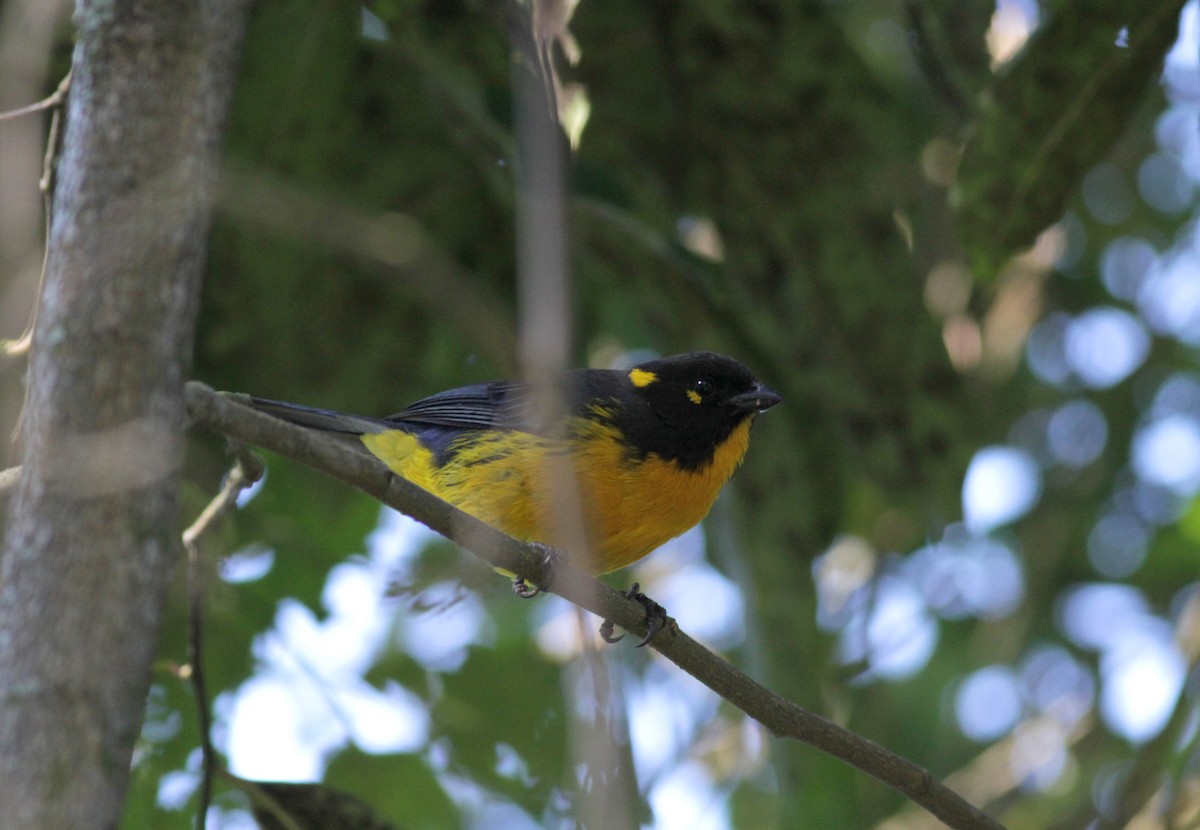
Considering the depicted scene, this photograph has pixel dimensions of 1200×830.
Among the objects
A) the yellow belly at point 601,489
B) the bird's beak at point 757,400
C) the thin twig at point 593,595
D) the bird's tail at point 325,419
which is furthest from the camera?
the bird's beak at point 757,400

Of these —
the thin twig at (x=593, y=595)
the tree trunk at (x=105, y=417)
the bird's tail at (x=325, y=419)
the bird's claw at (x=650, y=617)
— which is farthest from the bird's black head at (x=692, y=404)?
the tree trunk at (x=105, y=417)

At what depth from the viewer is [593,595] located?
104 inches

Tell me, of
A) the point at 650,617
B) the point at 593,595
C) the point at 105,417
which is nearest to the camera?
the point at 105,417

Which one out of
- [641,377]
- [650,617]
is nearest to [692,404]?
[641,377]

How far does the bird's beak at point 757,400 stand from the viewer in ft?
15.1

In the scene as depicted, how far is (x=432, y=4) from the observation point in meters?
4.16

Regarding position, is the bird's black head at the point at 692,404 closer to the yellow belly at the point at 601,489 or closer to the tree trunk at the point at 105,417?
the yellow belly at the point at 601,489

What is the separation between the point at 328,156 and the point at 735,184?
1.39m

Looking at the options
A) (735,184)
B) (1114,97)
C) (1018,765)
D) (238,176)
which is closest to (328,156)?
(238,176)

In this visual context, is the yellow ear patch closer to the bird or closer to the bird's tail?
the bird

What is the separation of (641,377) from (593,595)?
97.7 inches

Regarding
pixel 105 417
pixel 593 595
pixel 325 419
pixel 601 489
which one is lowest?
pixel 325 419

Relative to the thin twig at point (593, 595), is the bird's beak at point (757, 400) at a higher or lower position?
lower

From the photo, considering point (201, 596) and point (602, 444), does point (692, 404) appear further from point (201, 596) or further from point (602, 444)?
point (201, 596)
